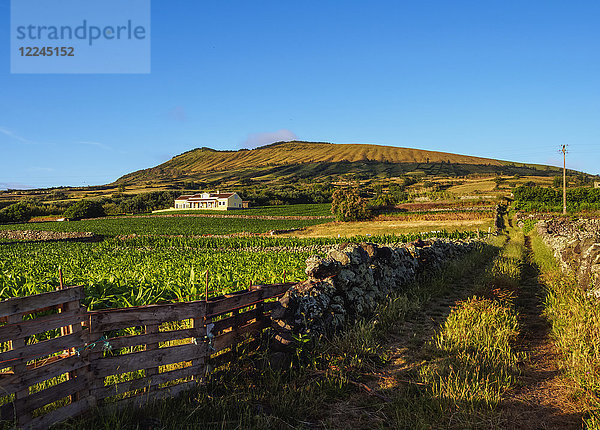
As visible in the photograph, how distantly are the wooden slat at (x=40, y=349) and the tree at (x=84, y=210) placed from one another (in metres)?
94.1

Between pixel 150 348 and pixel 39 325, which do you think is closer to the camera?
pixel 39 325

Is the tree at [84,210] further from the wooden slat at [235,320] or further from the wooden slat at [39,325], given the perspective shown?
the wooden slat at [39,325]

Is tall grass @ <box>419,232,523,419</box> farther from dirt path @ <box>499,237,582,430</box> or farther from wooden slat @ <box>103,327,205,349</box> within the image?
wooden slat @ <box>103,327,205,349</box>

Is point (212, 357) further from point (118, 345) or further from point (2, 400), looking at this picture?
point (2, 400)

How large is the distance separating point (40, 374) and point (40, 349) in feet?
0.91

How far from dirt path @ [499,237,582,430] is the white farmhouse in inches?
3786

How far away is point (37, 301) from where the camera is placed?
4.13 metres

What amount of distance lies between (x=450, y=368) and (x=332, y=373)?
6.32 ft

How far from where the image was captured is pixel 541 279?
12922 millimetres

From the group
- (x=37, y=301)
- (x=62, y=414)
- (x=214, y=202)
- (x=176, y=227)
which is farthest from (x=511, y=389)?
(x=214, y=202)

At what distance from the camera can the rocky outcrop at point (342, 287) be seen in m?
7.12

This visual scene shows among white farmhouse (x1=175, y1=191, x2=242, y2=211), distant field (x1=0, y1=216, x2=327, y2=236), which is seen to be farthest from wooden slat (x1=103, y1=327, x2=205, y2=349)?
white farmhouse (x1=175, y1=191, x2=242, y2=211)

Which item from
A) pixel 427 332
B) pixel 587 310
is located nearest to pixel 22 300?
pixel 427 332

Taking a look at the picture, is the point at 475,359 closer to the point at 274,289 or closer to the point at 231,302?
the point at 274,289
